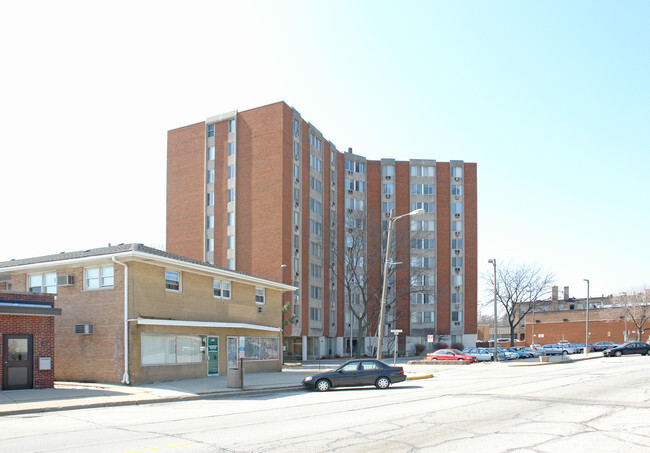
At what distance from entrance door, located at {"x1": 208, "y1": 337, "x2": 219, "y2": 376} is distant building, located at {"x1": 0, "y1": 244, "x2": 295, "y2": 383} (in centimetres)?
5

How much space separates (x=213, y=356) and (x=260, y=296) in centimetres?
628

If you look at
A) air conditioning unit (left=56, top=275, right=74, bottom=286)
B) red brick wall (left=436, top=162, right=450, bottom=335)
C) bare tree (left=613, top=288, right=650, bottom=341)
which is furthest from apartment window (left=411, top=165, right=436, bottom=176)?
air conditioning unit (left=56, top=275, right=74, bottom=286)

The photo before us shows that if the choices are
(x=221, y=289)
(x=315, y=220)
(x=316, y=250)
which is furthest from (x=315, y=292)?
(x=221, y=289)

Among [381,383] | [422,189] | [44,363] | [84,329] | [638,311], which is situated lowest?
[638,311]

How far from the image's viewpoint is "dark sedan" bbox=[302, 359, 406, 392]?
2289 cm

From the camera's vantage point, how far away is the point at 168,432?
39.9ft

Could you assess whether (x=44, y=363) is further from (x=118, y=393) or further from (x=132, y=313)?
(x=132, y=313)

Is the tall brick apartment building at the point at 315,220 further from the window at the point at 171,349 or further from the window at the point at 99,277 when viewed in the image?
the window at the point at 99,277

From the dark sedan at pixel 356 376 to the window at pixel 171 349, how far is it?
6.61 m

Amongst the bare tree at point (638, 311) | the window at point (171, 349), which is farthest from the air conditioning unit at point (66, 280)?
the bare tree at point (638, 311)

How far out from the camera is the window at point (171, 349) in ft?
80.6

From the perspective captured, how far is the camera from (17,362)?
2095 cm

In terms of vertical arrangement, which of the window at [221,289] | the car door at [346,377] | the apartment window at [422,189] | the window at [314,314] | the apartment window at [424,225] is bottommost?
the window at [314,314]

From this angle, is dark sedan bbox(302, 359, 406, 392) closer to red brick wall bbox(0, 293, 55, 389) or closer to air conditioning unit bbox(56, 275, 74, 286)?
red brick wall bbox(0, 293, 55, 389)
